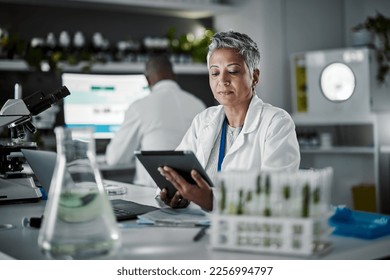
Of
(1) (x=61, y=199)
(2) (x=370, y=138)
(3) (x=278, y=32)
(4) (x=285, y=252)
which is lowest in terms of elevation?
(2) (x=370, y=138)

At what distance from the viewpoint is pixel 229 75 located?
1884mm

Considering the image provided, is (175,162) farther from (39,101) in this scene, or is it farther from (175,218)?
(39,101)

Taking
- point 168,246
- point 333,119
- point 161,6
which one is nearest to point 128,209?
point 168,246

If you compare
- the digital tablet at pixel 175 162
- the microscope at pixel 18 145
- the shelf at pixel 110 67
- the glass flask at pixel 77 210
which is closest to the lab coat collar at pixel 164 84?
the shelf at pixel 110 67

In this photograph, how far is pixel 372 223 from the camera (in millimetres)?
1318

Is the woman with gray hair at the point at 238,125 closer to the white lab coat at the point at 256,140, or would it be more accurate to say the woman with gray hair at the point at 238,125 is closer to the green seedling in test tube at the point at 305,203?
the white lab coat at the point at 256,140

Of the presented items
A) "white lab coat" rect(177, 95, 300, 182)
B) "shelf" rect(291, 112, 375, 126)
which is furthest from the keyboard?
"shelf" rect(291, 112, 375, 126)

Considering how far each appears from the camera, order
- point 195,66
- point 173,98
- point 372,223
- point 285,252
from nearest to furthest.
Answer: point 285,252 → point 372,223 → point 173,98 → point 195,66

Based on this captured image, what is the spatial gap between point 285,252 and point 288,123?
80 centimetres

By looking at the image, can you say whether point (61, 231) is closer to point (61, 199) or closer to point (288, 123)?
point (61, 199)

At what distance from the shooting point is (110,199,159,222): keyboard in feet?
4.97

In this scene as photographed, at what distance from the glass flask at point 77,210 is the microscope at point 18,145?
74 cm

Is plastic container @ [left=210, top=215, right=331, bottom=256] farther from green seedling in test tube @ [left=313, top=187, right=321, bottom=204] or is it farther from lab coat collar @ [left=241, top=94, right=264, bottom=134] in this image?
lab coat collar @ [left=241, top=94, right=264, bottom=134]

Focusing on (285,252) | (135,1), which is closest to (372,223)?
(285,252)
